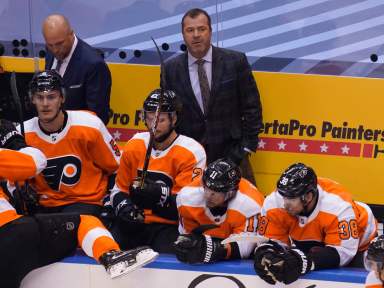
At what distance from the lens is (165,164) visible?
451 centimetres

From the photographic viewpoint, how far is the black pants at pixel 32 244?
3.68m

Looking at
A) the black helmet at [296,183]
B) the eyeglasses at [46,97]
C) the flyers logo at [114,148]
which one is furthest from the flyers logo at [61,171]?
the black helmet at [296,183]

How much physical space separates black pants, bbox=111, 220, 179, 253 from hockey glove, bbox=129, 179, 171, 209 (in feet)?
0.57

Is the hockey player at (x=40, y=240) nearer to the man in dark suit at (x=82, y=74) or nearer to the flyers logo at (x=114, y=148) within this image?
the flyers logo at (x=114, y=148)

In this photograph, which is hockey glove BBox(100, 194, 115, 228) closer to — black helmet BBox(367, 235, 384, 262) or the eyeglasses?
the eyeglasses

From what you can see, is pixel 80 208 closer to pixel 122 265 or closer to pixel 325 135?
pixel 122 265

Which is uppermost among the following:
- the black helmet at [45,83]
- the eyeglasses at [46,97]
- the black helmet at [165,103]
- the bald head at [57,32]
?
the bald head at [57,32]

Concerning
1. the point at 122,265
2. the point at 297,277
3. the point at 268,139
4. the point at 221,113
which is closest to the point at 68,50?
the point at 221,113

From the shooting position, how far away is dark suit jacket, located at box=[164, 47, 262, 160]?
4.86 meters

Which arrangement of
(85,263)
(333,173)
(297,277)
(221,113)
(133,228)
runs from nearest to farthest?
(297,277), (85,263), (133,228), (221,113), (333,173)

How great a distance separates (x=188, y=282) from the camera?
3.67 m

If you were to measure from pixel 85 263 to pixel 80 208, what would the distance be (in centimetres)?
77

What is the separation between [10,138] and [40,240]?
0.64 m

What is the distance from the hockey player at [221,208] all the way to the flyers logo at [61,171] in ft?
2.19
